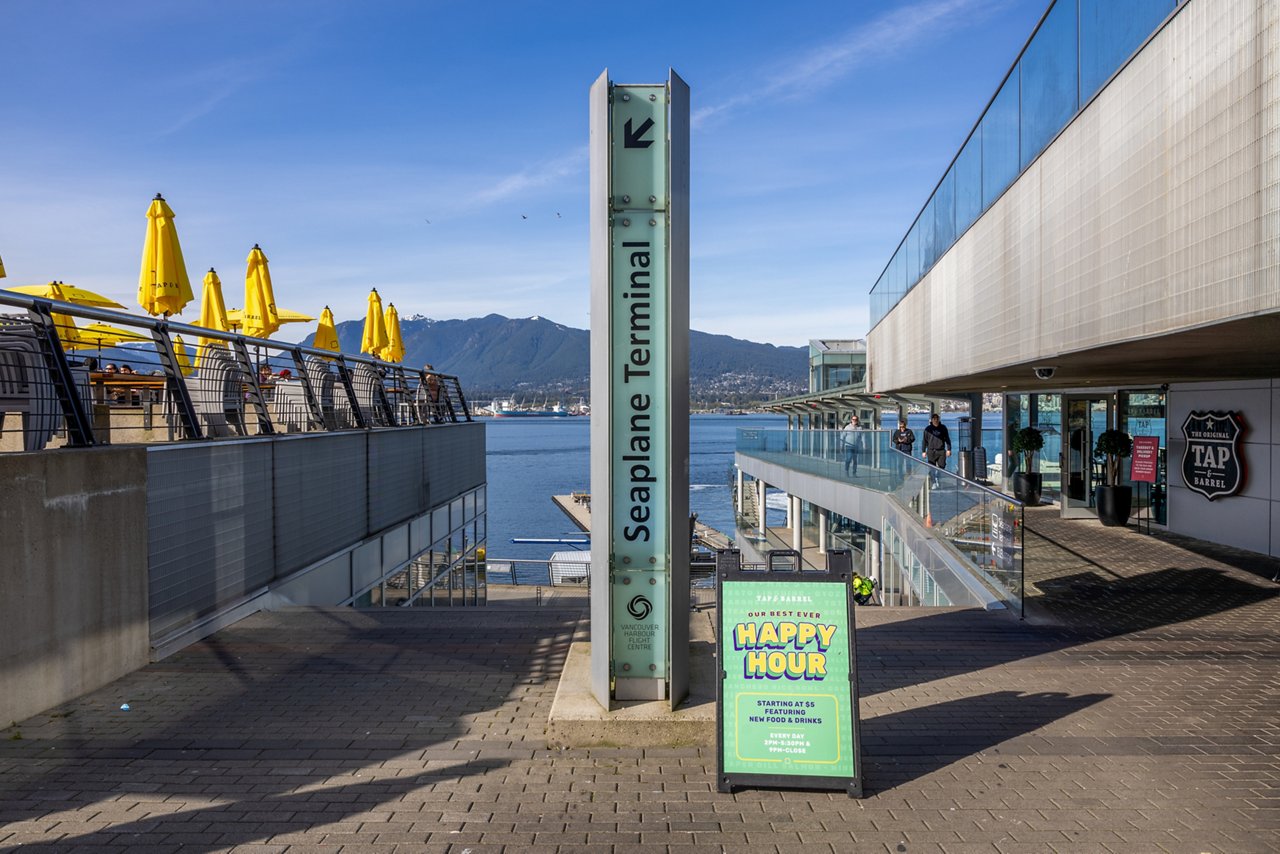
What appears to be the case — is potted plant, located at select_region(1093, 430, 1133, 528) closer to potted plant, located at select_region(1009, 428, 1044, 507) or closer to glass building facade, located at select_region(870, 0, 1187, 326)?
potted plant, located at select_region(1009, 428, 1044, 507)

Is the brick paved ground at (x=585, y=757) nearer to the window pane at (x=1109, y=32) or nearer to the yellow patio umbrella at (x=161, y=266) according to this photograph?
the window pane at (x=1109, y=32)

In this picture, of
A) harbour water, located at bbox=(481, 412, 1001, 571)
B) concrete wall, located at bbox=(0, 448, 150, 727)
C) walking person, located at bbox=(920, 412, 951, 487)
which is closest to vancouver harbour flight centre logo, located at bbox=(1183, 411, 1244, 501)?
walking person, located at bbox=(920, 412, 951, 487)

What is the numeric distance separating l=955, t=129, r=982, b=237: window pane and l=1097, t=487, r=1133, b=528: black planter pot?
5.94 meters

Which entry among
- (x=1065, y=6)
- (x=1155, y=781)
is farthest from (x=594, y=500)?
(x=1065, y=6)

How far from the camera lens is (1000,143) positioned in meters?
12.7

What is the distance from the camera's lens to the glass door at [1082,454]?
755 inches

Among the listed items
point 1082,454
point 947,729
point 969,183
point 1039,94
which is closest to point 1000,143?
point 1039,94

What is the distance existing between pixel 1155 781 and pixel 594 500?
11.9ft

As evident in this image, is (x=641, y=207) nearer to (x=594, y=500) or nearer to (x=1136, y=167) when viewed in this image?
(x=594, y=500)

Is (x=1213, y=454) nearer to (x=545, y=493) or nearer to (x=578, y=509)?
(x=578, y=509)

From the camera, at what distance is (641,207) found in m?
6.17

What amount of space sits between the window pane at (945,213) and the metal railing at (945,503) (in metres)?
3.81

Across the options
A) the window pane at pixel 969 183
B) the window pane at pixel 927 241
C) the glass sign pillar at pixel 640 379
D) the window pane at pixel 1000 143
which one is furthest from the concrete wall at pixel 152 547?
the window pane at pixel 927 241

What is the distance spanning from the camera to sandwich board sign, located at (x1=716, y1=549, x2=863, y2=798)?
5.19 m
